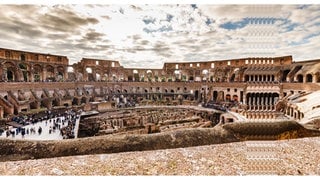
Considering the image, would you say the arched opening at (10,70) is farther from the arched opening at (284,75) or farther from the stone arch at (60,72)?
the arched opening at (284,75)

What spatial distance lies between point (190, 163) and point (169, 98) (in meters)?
28.6

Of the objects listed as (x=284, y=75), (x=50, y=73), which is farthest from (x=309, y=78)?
(x=50, y=73)

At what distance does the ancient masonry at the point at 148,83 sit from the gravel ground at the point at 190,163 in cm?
1535

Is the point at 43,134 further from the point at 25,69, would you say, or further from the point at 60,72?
the point at 60,72

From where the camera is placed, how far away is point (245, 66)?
125 feet

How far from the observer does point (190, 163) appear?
8.23 m

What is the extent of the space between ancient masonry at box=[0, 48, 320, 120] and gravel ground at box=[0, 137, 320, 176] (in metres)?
15.4

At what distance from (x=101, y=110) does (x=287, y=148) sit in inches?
898

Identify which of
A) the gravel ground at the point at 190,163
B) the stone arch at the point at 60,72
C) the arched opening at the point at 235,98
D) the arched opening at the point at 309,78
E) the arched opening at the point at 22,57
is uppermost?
the arched opening at the point at 22,57

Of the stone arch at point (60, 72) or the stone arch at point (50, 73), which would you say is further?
the stone arch at point (60, 72)

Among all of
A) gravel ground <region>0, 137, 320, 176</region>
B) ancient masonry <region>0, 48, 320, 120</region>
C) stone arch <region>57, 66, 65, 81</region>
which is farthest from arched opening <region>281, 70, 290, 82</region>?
stone arch <region>57, 66, 65, 81</region>

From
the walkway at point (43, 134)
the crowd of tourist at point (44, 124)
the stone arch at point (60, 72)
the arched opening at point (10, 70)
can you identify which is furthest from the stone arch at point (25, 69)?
the walkway at point (43, 134)

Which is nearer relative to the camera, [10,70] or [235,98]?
[10,70]

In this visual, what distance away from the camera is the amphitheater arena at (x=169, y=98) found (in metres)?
10.4
